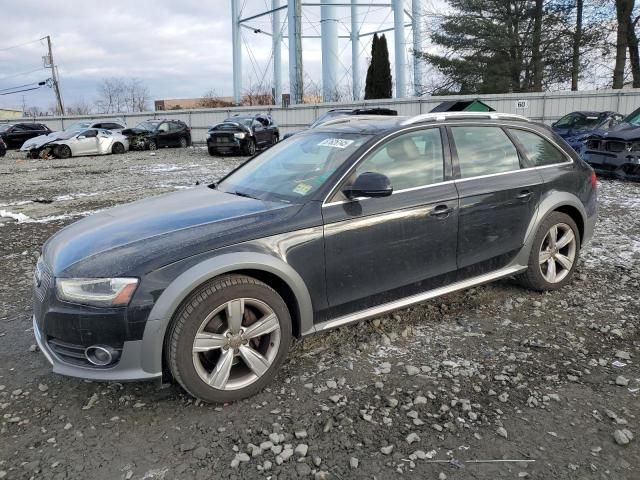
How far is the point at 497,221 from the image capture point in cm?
419

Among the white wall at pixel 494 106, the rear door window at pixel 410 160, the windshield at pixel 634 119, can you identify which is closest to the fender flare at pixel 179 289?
the rear door window at pixel 410 160

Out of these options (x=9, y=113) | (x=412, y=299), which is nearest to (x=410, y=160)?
(x=412, y=299)

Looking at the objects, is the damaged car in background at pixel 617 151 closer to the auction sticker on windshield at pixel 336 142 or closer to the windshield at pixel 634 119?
the windshield at pixel 634 119

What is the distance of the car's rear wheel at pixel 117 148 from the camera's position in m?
23.2

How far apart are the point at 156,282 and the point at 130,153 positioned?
2229 cm

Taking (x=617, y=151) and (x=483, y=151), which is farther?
(x=617, y=151)

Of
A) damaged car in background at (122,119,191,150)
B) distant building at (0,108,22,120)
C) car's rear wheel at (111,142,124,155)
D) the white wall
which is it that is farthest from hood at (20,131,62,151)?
distant building at (0,108,22,120)

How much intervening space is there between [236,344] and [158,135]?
24080 mm

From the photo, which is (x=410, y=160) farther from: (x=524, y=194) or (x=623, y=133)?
(x=623, y=133)

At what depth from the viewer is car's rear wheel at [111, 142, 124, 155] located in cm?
2317

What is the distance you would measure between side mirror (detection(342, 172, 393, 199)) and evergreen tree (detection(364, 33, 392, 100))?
35.4 metres

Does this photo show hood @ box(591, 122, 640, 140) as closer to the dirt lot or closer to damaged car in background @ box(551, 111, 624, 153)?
damaged car in background @ box(551, 111, 624, 153)

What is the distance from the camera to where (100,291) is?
2.87 metres

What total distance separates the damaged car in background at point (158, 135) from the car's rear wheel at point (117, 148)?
88cm
